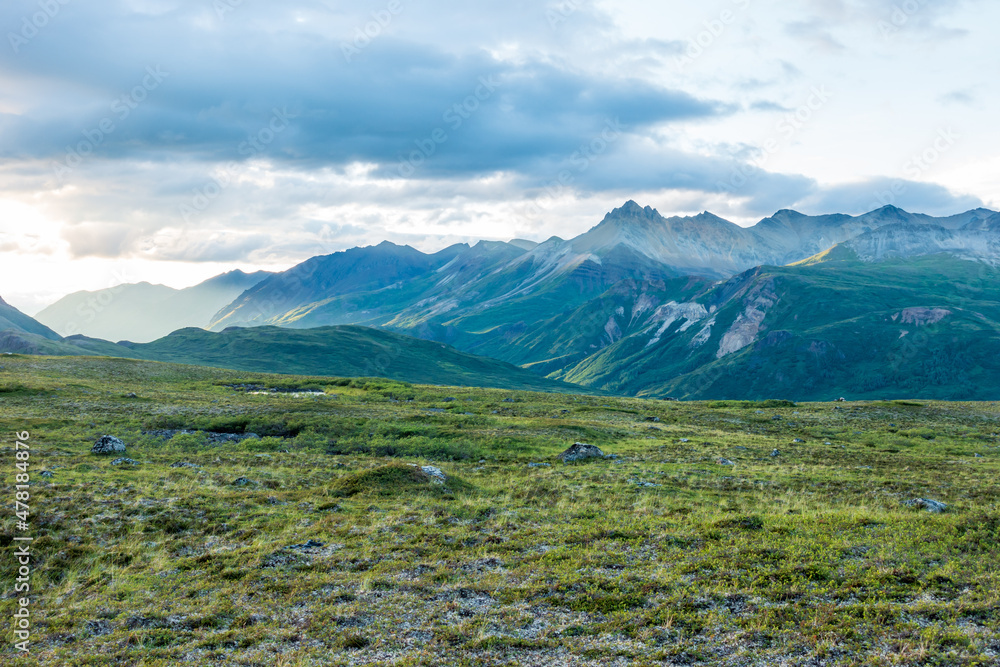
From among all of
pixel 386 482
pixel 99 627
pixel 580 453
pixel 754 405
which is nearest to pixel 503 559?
pixel 99 627

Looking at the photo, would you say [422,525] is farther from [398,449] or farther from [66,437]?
[66,437]

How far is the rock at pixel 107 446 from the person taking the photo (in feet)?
136

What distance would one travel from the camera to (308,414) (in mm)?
66625

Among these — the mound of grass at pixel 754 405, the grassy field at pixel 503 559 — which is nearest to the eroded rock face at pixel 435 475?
the grassy field at pixel 503 559

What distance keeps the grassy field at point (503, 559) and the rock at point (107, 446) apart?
1.56 m

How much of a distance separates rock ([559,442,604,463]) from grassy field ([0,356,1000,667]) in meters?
1.63

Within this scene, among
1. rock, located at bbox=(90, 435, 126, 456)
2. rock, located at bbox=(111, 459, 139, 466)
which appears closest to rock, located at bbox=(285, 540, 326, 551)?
rock, located at bbox=(111, 459, 139, 466)

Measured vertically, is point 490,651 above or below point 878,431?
above

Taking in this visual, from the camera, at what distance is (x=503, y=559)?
22.4m

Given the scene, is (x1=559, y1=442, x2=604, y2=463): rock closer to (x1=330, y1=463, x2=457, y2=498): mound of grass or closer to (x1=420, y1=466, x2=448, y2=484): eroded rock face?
(x1=420, y1=466, x2=448, y2=484): eroded rock face

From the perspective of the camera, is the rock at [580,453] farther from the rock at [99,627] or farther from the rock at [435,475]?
the rock at [99,627]

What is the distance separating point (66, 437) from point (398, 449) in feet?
89.3

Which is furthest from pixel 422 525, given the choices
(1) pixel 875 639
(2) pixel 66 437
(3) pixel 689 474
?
(2) pixel 66 437

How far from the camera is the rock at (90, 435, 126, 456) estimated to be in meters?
41.5
